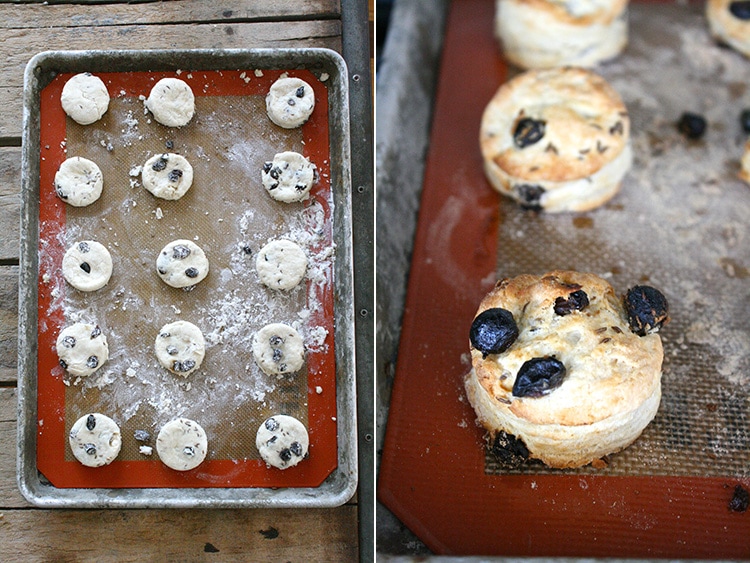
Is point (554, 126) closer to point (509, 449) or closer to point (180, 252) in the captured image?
point (509, 449)

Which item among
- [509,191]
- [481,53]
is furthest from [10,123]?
[481,53]

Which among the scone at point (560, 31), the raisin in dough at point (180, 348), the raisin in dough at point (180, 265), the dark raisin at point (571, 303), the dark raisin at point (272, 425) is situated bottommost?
the dark raisin at point (272, 425)

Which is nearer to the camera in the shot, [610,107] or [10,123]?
[10,123]

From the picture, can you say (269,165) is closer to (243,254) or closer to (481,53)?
(243,254)

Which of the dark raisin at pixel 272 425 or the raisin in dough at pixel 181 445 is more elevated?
the dark raisin at pixel 272 425

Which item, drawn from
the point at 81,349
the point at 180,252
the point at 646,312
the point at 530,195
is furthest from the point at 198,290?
the point at 646,312

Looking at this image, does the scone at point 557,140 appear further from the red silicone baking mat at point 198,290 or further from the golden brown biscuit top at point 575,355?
the red silicone baking mat at point 198,290

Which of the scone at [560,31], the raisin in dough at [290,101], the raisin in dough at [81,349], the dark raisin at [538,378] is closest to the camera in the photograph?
the dark raisin at [538,378]

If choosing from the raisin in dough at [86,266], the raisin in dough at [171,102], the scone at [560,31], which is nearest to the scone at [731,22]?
the scone at [560,31]
